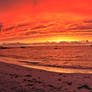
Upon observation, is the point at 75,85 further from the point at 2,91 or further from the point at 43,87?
the point at 2,91

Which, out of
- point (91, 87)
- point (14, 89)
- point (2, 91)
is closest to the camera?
point (2, 91)

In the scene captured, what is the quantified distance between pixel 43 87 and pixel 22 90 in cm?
152

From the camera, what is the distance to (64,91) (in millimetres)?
8234

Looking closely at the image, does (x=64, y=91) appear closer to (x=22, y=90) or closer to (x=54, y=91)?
(x=54, y=91)

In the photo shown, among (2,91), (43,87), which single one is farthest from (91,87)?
(2,91)

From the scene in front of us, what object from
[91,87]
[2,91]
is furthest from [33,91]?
[91,87]

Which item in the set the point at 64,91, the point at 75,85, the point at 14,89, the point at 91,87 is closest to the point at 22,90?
the point at 14,89

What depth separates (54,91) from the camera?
27.0 feet

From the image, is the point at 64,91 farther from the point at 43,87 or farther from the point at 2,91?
the point at 2,91

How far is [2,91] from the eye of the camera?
7777 millimetres

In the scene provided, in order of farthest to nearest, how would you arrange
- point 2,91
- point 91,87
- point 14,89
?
point 91,87
point 14,89
point 2,91

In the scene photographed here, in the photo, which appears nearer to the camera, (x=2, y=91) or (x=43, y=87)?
(x=2, y=91)

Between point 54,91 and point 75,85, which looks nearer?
point 54,91

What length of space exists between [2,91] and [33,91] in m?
1.87
